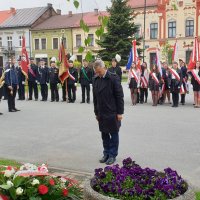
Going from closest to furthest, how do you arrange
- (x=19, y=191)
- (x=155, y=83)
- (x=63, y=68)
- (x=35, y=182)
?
1. (x=19, y=191)
2. (x=35, y=182)
3. (x=155, y=83)
4. (x=63, y=68)

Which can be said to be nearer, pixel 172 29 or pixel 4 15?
pixel 172 29

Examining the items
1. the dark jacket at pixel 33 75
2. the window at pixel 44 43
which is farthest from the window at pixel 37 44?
the dark jacket at pixel 33 75

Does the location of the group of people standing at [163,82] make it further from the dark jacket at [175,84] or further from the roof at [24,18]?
the roof at [24,18]

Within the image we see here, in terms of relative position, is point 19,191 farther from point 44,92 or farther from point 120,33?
point 120,33

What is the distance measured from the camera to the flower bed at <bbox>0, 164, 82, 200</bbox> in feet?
12.1

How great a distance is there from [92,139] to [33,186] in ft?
17.7

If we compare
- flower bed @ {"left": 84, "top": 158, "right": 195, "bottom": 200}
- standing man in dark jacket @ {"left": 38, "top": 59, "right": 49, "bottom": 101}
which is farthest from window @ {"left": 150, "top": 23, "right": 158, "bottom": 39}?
flower bed @ {"left": 84, "top": 158, "right": 195, "bottom": 200}

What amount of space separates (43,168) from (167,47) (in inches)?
1751

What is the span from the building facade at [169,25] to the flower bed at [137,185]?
1840 inches

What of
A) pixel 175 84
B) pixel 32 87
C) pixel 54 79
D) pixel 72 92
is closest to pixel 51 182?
pixel 175 84

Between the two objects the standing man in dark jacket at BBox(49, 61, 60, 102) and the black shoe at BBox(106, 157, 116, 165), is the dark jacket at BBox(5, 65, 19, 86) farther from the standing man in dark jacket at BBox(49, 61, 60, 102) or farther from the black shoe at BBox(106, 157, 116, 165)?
the black shoe at BBox(106, 157, 116, 165)

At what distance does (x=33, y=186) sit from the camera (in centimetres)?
379

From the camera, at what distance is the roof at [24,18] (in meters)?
63.2

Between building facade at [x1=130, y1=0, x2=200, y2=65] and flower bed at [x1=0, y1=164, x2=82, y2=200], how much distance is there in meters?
46.9
